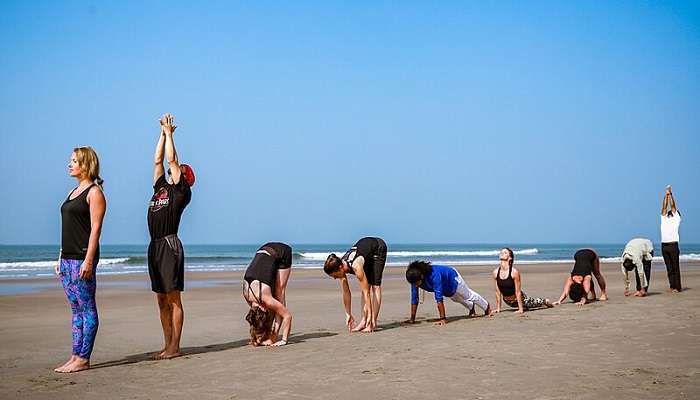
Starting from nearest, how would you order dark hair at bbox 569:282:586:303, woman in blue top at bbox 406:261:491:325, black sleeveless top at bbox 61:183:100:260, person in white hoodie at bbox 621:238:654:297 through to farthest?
black sleeveless top at bbox 61:183:100:260
woman in blue top at bbox 406:261:491:325
dark hair at bbox 569:282:586:303
person in white hoodie at bbox 621:238:654:297

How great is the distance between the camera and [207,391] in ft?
18.6

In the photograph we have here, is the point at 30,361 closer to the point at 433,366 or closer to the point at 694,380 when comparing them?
the point at 433,366

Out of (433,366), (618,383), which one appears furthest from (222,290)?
(618,383)

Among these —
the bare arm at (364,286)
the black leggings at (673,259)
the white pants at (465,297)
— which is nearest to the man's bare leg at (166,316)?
the bare arm at (364,286)

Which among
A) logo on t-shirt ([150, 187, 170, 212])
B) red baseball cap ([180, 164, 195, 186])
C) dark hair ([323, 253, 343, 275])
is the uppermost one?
red baseball cap ([180, 164, 195, 186])

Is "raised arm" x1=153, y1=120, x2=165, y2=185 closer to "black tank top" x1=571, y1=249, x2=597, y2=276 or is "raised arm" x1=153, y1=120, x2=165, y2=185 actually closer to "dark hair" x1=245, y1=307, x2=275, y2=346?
"dark hair" x1=245, y1=307, x2=275, y2=346

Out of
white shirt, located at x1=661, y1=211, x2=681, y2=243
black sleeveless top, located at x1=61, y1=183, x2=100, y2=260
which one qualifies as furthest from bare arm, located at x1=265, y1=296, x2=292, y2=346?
white shirt, located at x1=661, y1=211, x2=681, y2=243

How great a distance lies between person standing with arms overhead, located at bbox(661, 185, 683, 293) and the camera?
45.0 ft

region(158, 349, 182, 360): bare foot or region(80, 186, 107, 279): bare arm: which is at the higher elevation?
region(80, 186, 107, 279): bare arm

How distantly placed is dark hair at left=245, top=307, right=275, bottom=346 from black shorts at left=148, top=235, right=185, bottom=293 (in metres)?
1.21

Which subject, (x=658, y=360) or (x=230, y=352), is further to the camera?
(x=230, y=352)

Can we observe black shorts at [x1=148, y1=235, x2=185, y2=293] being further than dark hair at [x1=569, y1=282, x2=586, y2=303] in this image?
No

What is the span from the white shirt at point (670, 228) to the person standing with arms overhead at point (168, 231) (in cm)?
1060

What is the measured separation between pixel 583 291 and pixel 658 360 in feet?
19.0
